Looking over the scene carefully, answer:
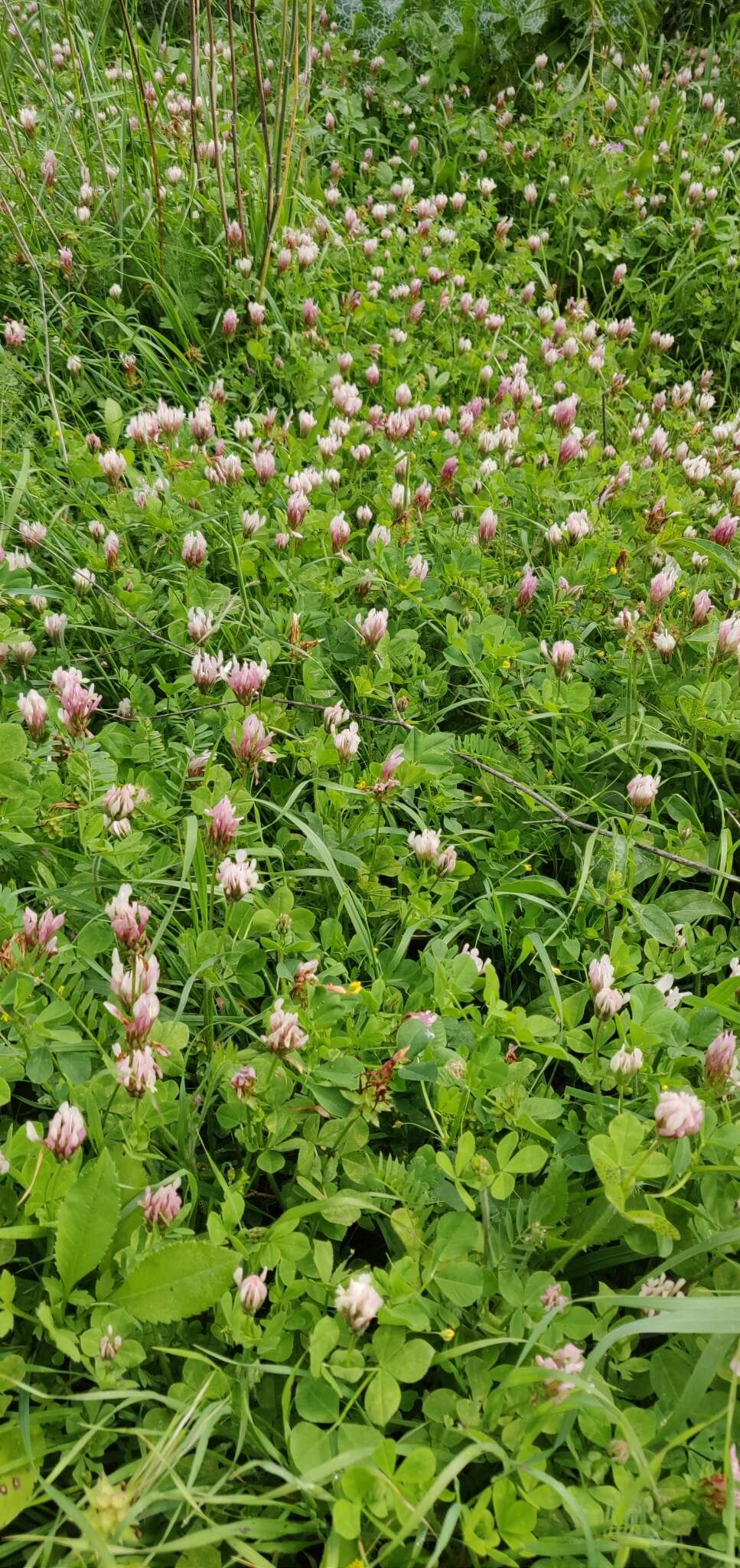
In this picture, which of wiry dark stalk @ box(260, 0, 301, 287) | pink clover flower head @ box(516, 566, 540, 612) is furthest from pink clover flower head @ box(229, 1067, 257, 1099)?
wiry dark stalk @ box(260, 0, 301, 287)

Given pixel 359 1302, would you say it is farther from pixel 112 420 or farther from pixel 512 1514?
pixel 112 420

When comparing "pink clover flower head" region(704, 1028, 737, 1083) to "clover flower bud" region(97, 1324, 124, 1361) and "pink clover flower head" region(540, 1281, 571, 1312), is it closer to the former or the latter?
"pink clover flower head" region(540, 1281, 571, 1312)

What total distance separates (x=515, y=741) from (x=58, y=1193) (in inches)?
65.8

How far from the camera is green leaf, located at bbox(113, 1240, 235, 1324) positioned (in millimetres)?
1385

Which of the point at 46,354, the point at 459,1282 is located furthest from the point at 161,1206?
the point at 46,354

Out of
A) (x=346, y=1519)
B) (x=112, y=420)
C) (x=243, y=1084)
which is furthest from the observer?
(x=112, y=420)

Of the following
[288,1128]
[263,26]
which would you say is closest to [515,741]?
[288,1128]

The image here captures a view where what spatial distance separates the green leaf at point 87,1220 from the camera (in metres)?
1.39

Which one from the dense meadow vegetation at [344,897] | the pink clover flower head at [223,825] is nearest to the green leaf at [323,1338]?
the dense meadow vegetation at [344,897]

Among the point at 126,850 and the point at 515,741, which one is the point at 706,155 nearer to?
the point at 515,741

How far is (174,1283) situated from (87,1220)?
147 millimetres

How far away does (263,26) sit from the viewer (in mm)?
5996

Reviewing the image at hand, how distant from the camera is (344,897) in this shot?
2070 millimetres

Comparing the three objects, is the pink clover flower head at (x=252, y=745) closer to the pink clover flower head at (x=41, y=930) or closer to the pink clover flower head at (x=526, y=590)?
the pink clover flower head at (x=41, y=930)
